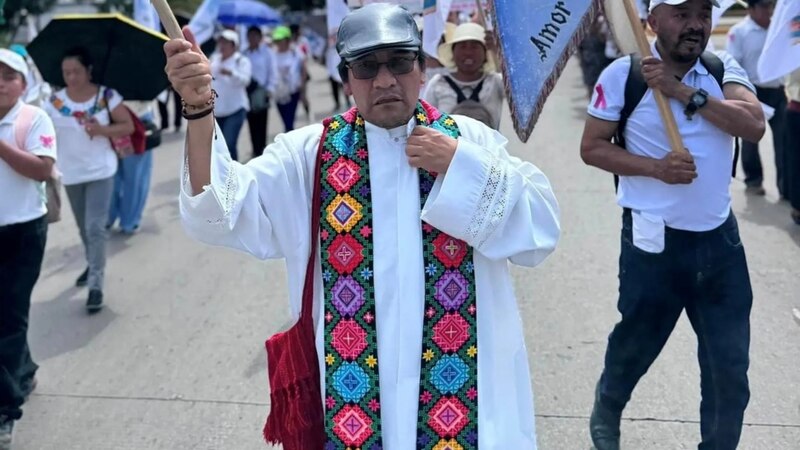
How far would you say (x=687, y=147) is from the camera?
317 cm

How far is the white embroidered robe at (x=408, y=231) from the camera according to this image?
7.29 feet

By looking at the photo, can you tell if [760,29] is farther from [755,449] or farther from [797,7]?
[755,449]

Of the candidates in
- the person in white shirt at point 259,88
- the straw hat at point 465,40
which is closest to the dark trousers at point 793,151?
the straw hat at point 465,40

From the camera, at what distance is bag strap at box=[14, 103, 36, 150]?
169 inches

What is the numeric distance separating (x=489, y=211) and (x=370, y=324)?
44 cm

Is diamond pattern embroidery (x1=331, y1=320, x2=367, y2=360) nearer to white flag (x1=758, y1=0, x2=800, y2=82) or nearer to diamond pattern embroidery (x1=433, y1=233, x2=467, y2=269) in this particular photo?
diamond pattern embroidery (x1=433, y1=233, x2=467, y2=269)

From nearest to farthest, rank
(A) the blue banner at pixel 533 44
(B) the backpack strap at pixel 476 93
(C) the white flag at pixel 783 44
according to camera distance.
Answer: (A) the blue banner at pixel 533 44 → (C) the white flag at pixel 783 44 → (B) the backpack strap at pixel 476 93

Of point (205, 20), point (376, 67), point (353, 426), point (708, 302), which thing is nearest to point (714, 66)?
point (708, 302)

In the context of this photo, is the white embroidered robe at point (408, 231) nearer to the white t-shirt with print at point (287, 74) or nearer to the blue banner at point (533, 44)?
the blue banner at point (533, 44)

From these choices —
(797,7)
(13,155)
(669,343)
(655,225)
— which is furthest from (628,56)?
(13,155)

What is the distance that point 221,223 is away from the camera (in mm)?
2176

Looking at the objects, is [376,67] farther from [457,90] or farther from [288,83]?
[288,83]

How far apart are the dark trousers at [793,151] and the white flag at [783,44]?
2.93 m

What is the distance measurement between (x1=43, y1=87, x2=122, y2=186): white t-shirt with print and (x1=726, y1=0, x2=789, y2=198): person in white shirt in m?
5.13
